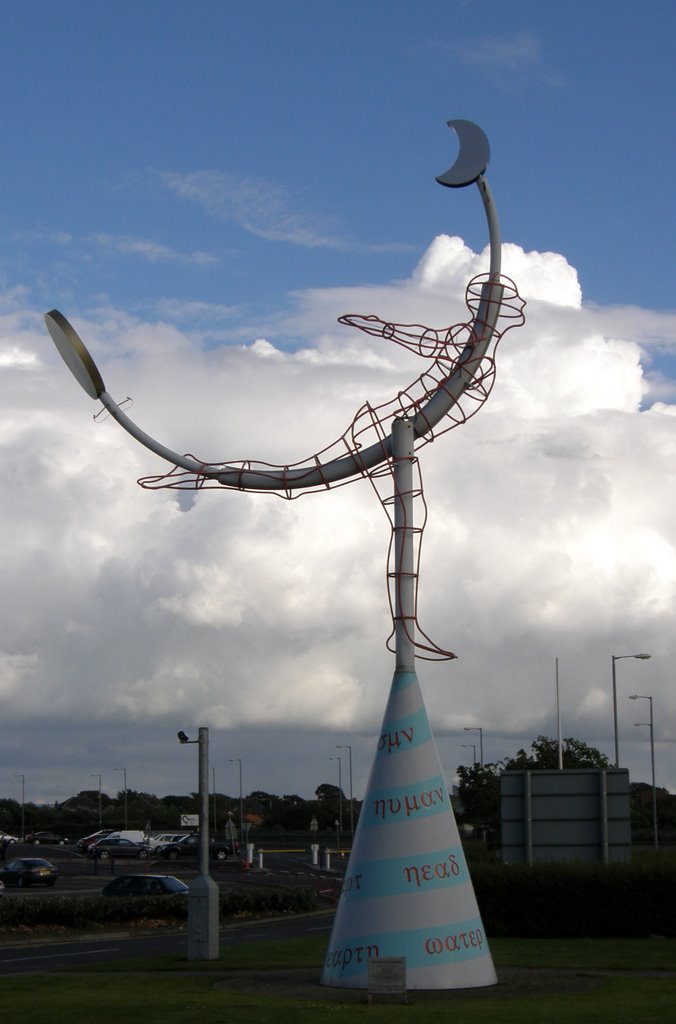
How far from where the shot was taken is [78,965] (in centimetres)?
2125

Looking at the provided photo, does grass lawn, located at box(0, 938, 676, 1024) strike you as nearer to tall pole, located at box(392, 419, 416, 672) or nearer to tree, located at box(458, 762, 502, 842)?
tall pole, located at box(392, 419, 416, 672)

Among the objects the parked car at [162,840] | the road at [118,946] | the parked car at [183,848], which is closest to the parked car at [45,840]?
the parked car at [162,840]

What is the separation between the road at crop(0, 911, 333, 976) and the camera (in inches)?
886

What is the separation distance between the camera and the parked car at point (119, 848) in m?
69.7

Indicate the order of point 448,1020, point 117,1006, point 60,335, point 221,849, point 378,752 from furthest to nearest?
point 221,849
point 60,335
point 378,752
point 117,1006
point 448,1020

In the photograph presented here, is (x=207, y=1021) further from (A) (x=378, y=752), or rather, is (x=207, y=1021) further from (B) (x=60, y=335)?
(B) (x=60, y=335)

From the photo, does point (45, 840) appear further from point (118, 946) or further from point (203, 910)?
point (203, 910)

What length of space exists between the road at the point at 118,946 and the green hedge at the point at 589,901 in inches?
176

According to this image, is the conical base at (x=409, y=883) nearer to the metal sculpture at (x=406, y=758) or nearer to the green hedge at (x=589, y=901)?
the metal sculpture at (x=406, y=758)

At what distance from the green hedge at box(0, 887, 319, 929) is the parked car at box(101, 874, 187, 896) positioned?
1316 millimetres

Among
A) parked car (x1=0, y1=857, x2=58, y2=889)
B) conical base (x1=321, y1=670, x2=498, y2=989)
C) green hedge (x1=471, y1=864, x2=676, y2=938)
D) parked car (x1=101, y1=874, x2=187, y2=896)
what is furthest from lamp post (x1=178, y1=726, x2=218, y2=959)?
parked car (x1=0, y1=857, x2=58, y2=889)

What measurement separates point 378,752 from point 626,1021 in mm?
4256

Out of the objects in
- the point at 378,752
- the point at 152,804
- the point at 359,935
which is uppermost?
the point at 378,752

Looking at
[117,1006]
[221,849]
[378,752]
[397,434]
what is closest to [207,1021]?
[117,1006]
